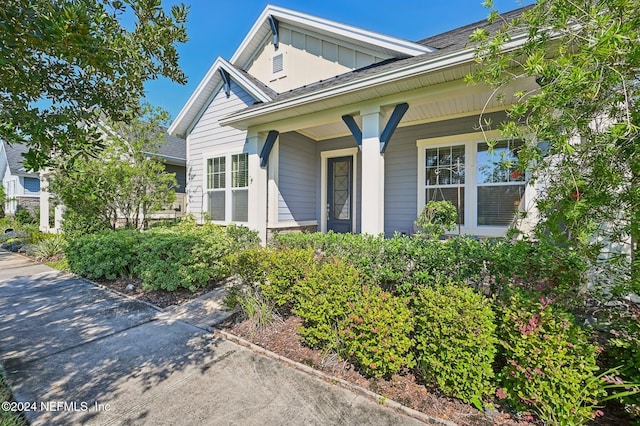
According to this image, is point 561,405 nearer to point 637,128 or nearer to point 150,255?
point 637,128

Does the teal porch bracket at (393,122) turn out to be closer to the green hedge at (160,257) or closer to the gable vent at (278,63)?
the green hedge at (160,257)

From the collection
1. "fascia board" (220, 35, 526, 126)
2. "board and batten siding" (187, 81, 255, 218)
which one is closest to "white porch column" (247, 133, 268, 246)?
"fascia board" (220, 35, 526, 126)

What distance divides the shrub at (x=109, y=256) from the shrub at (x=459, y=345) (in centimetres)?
568

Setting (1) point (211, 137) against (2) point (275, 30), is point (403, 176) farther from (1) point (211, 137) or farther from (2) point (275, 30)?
(1) point (211, 137)

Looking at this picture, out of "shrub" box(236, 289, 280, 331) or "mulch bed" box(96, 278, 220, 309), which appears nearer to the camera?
"shrub" box(236, 289, 280, 331)

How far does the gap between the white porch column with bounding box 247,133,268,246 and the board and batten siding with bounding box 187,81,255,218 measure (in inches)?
44.9

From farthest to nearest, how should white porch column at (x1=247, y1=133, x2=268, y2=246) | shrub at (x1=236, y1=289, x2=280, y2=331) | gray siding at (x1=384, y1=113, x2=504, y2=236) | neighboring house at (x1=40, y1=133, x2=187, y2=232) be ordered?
neighboring house at (x1=40, y1=133, x2=187, y2=232), white porch column at (x1=247, y1=133, x2=268, y2=246), gray siding at (x1=384, y1=113, x2=504, y2=236), shrub at (x1=236, y1=289, x2=280, y2=331)

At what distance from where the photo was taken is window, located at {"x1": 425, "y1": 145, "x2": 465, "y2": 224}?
615cm

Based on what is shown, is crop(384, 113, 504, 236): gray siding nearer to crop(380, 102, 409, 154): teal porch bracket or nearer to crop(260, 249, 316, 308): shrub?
crop(380, 102, 409, 154): teal porch bracket

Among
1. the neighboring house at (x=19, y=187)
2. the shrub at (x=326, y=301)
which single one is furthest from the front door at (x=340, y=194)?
the neighboring house at (x=19, y=187)

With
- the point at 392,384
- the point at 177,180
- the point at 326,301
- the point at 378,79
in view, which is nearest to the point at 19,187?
the point at 177,180

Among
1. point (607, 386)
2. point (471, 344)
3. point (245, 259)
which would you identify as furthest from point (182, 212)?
point (607, 386)

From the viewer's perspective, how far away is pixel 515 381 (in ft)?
7.51

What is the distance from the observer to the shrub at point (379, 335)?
2602 millimetres
